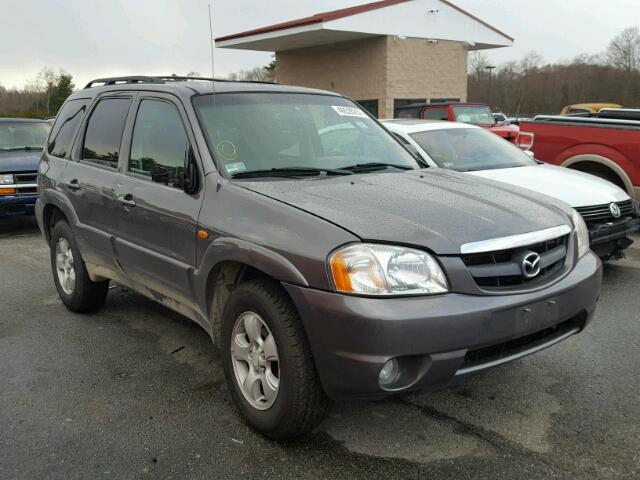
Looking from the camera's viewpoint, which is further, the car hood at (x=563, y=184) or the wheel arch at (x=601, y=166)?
the wheel arch at (x=601, y=166)

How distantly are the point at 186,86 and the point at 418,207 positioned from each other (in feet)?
5.82

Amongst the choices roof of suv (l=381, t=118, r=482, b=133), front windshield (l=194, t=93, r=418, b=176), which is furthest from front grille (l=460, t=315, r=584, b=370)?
roof of suv (l=381, t=118, r=482, b=133)

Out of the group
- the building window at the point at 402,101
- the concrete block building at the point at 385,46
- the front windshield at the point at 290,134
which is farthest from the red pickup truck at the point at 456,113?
the front windshield at the point at 290,134

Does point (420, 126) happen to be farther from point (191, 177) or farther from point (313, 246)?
point (313, 246)

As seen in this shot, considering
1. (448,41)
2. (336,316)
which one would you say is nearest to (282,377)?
(336,316)

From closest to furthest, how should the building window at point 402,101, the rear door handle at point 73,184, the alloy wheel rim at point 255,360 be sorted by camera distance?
the alloy wheel rim at point 255,360, the rear door handle at point 73,184, the building window at point 402,101

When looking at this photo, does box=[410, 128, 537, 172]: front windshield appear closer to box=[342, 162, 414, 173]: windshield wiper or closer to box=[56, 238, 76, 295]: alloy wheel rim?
box=[342, 162, 414, 173]: windshield wiper

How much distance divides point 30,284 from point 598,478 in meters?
5.50

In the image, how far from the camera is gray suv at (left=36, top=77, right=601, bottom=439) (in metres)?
2.58

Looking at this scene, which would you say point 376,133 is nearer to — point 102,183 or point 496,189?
point 496,189

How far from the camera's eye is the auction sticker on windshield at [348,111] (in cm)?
428

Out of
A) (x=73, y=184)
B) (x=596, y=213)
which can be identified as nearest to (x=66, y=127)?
(x=73, y=184)

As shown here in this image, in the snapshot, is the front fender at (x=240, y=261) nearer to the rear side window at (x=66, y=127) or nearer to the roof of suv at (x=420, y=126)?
the rear side window at (x=66, y=127)

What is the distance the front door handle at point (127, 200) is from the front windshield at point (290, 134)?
0.74 m
